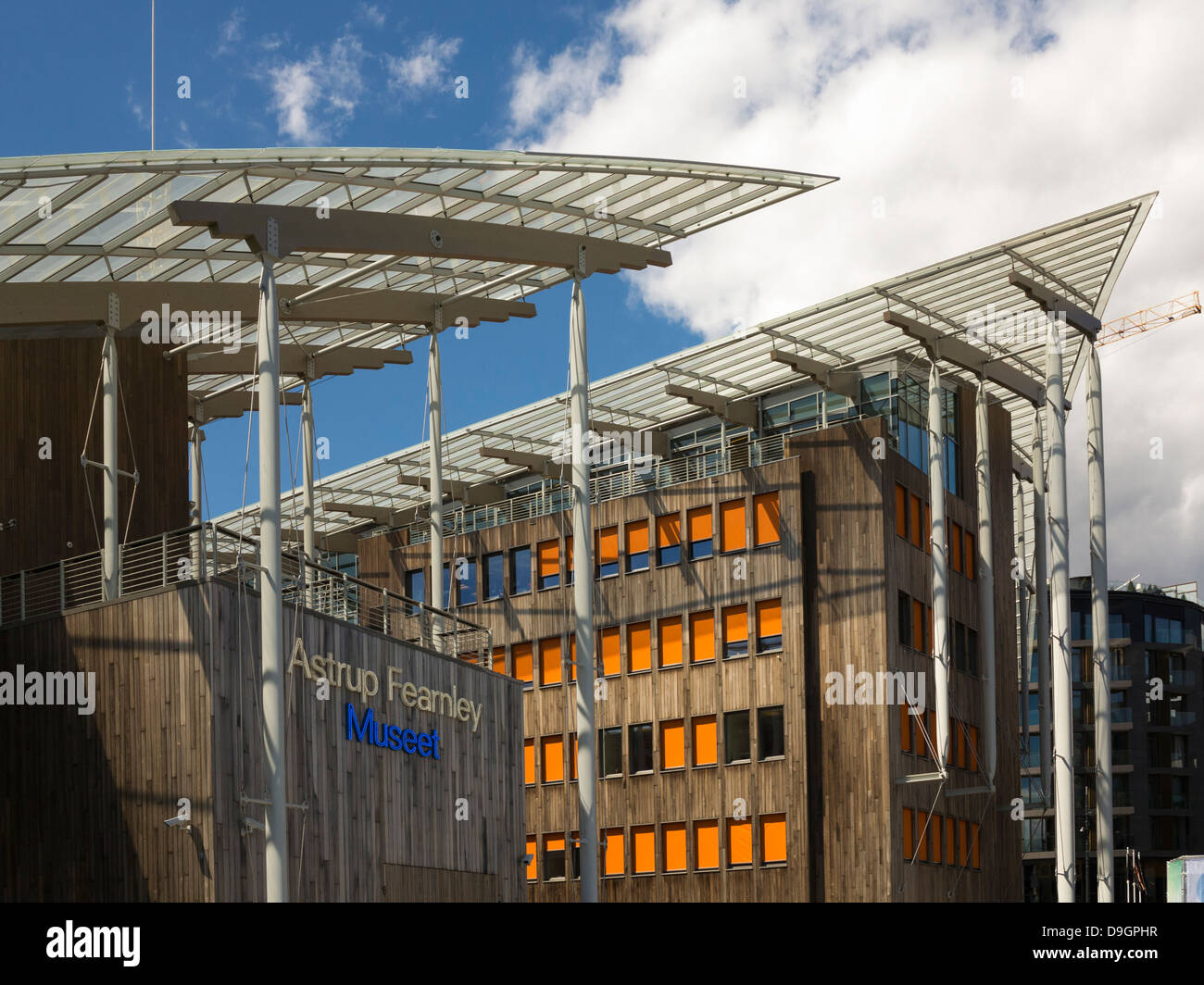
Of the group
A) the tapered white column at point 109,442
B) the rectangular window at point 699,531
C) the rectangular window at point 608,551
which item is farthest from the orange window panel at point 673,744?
the tapered white column at point 109,442

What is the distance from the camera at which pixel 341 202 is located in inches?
1272

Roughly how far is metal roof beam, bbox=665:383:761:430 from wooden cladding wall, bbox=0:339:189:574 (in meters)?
17.9

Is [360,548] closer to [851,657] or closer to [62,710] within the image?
[851,657]

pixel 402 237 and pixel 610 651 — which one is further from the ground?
pixel 402 237

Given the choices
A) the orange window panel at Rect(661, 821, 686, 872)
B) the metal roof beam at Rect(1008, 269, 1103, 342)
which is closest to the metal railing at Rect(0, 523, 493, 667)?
the metal roof beam at Rect(1008, 269, 1103, 342)

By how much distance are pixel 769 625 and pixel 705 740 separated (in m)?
3.58

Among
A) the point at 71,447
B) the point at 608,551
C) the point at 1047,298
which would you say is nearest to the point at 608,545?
the point at 608,551

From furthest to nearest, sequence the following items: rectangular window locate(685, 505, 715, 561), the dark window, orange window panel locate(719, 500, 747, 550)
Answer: the dark window
rectangular window locate(685, 505, 715, 561)
orange window panel locate(719, 500, 747, 550)

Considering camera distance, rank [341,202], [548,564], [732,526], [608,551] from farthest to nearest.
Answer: [548,564]
[608,551]
[732,526]
[341,202]

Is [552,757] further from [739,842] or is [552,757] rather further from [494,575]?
[739,842]

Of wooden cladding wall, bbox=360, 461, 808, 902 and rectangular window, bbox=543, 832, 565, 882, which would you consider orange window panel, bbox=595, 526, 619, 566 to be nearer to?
wooden cladding wall, bbox=360, 461, 808, 902

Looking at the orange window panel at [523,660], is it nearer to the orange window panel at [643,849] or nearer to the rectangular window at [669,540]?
the rectangular window at [669,540]

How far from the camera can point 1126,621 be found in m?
96.8

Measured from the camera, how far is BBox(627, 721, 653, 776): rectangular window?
147 ft
